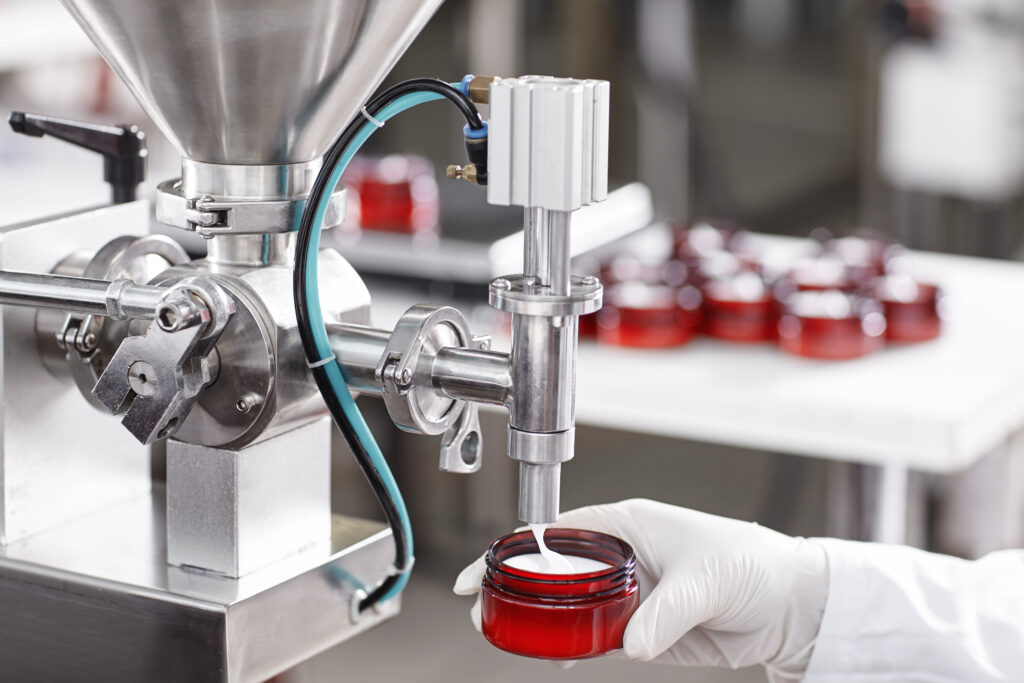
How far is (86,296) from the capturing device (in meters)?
0.63

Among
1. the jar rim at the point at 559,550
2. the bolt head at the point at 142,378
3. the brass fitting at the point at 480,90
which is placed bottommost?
the jar rim at the point at 559,550

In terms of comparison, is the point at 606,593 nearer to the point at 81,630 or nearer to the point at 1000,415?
the point at 81,630

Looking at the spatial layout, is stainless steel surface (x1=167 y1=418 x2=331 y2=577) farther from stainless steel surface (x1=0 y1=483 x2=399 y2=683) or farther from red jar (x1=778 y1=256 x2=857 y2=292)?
red jar (x1=778 y1=256 x2=857 y2=292)

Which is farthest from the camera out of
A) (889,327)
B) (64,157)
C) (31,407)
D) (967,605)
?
(64,157)

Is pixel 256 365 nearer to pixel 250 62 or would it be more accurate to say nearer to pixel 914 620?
pixel 250 62

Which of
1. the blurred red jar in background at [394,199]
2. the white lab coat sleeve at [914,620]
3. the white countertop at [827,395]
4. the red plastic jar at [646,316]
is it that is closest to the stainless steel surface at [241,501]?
the white lab coat sleeve at [914,620]

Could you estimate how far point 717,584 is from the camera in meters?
0.84

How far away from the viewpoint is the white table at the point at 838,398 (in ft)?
5.53

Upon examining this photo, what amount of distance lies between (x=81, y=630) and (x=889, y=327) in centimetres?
152

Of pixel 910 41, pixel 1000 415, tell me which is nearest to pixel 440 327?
pixel 1000 415

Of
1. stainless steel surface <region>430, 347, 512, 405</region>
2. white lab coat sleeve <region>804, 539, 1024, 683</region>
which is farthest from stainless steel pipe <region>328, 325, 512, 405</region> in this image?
white lab coat sleeve <region>804, 539, 1024, 683</region>

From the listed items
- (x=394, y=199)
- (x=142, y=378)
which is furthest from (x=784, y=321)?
(x=142, y=378)

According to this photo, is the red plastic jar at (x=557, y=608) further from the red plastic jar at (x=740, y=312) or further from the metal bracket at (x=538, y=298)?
the red plastic jar at (x=740, y=312)

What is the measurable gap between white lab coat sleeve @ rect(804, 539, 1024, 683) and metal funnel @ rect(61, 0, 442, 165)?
559 millimetres
